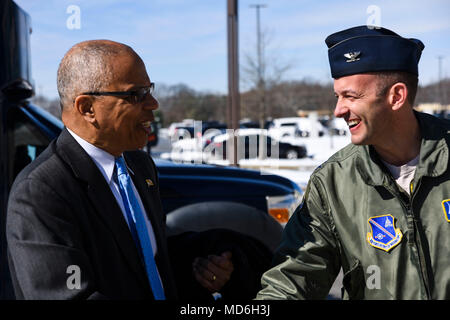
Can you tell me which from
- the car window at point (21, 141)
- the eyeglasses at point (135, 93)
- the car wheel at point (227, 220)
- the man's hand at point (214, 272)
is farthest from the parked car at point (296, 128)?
the eyeglasses at point (135, 93)

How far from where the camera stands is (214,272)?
2307 millimetres

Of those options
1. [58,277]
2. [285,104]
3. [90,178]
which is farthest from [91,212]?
[285,104]

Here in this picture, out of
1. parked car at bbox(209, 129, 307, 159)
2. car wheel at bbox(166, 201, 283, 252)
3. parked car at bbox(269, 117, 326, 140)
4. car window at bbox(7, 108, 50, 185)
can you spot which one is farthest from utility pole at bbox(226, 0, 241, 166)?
parked car at bbox(269, 117, 326, 140)

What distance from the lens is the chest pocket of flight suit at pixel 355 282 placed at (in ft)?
Result: 6.05

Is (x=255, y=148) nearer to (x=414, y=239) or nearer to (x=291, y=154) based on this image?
(x=291, y=154)

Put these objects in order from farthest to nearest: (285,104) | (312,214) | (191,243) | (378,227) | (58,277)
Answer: (285,104) < (191,243) < (312,214) < (378,227) < (58,277)

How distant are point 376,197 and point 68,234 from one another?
1055 millimetres

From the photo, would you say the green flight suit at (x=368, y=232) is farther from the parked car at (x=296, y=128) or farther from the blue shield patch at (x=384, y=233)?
the parked car at (x=296, y=128)

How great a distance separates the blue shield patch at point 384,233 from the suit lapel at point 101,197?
0.84 metres

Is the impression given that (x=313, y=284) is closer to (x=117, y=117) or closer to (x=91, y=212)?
(x=91, y=212)

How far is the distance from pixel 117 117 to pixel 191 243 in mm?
765

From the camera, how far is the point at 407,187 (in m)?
1.88

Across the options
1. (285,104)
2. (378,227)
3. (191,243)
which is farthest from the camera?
(285,104)

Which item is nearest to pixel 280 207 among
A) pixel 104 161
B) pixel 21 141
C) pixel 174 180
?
pixel 174 180
